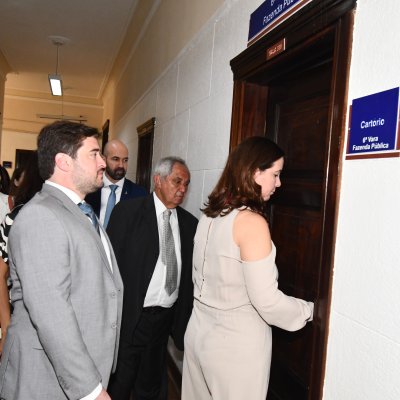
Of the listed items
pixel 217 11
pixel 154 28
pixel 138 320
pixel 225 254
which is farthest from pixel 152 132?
pixel 225 254

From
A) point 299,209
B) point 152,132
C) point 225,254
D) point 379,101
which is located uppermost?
point 152,132

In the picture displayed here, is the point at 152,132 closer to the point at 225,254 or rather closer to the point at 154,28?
the point at 154,28

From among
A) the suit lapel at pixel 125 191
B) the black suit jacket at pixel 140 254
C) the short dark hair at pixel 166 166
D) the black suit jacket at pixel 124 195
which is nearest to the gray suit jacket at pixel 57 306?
the black suit jacket at pixel 140 254

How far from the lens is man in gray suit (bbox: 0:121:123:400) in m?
1.26

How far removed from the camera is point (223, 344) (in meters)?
1.53

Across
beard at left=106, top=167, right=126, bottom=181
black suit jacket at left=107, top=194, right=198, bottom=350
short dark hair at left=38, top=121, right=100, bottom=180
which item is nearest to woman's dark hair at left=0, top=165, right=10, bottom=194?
beard at left=106, top=167, right=126, bottom=181

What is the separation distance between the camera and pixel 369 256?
4.15 ft

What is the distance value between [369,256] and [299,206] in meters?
0.70

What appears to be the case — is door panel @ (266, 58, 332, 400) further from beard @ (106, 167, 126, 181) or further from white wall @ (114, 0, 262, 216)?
beard @ (106, 167, 126, 181)

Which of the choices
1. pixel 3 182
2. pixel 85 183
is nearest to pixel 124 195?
pixel 3 182

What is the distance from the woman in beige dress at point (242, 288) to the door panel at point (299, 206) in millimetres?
296

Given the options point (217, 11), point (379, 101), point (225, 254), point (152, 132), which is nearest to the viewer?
point (379, 101)

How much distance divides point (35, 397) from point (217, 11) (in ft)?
8.02

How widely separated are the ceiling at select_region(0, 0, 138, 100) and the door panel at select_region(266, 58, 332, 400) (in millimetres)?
4605
